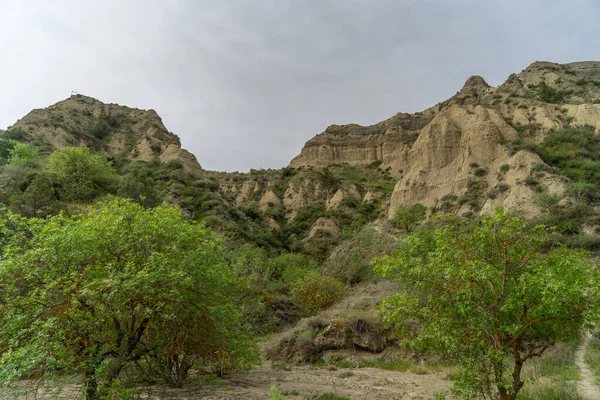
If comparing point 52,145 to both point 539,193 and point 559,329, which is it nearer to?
point 559,329

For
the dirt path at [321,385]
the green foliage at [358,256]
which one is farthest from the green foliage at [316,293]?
the dirt path at [321,385]

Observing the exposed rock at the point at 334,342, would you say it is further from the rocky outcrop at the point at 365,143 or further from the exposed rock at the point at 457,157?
the rocky outcrop at the point at 365,143

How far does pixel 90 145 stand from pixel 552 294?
5301 centimetres

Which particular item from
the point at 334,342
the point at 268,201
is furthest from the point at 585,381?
the point at 268,201

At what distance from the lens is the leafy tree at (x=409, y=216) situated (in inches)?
1321

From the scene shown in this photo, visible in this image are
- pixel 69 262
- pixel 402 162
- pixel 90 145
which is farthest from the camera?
pixel 402 162

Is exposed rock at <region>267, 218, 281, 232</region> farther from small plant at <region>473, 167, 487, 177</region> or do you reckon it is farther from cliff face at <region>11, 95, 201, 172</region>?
small plant at <region>473, 167, 487, 177</region>

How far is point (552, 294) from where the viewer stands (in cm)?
443

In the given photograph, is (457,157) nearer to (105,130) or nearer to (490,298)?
(490,298)

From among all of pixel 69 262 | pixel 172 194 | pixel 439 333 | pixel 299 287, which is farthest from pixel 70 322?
pixel 172 194

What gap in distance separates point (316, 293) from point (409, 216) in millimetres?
16739

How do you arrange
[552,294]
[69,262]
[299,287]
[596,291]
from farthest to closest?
1. [299,287]
2. [69,262]
3. [552,294]
4. [596,291]

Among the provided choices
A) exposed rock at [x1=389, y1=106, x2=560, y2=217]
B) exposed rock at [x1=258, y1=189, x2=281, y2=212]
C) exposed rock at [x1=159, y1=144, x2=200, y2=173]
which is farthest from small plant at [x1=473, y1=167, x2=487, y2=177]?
exposed rock at [x1=159, y1=144, x2=200, y2=173]

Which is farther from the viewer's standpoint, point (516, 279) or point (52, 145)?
point (52, 145)
